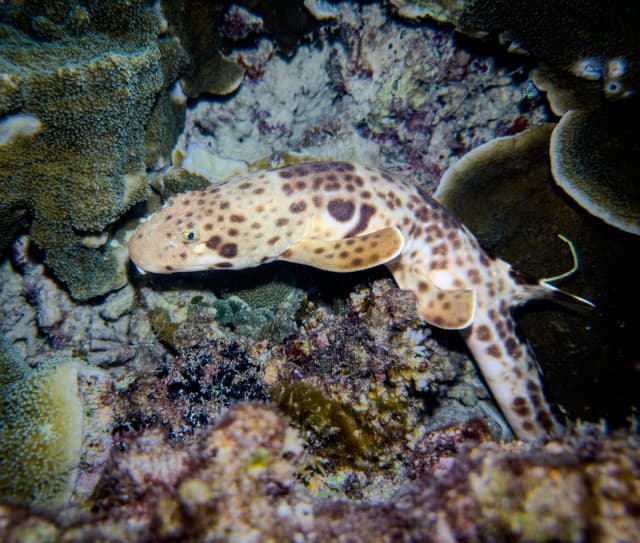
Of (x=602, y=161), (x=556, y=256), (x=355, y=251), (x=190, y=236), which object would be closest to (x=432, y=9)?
(x=602, y=161)

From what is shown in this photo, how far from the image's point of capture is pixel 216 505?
6.84 ft

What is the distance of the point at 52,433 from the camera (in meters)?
3.11

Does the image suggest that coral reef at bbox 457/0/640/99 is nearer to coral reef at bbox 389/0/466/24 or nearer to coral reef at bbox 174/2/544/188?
coral reef at bbox 389/0/466/24

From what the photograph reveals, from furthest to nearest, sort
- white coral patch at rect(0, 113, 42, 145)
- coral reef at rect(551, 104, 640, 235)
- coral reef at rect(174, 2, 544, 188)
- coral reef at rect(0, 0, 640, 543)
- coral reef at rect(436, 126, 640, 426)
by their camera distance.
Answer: coral reef at rect(174, 2, 544, 188) < coral reef at rect(436, 126, 640, 426) < coral reef at rect(551, 104, 640, 235) < white coral patch at rect(0, 113, 42, 145) < coral reef at rect(0, 0, 640, 543)

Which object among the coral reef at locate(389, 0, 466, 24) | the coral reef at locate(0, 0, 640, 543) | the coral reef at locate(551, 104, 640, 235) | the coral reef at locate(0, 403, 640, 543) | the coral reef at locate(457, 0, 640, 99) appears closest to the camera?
the coral reef at locate(0, 403, 640, 543)

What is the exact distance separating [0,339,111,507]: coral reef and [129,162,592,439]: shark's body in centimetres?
138

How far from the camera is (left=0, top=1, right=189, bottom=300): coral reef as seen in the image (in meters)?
3.33

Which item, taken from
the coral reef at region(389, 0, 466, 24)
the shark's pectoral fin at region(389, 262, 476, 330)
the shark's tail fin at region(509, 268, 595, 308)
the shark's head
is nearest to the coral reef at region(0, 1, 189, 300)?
the shark's head

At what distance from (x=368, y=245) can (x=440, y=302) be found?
1178 mm

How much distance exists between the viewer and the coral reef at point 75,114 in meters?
3.33

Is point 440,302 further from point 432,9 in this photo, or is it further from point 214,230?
point 432,9

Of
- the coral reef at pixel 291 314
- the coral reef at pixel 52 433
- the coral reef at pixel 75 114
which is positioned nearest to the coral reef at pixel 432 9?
the coral reef at pixel 291 314

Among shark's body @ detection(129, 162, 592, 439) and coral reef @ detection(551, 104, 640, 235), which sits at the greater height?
coral reef @ detection(551, 104, 640, 235)

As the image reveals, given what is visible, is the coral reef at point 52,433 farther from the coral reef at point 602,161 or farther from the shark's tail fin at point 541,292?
the coral reef at point 602,161
